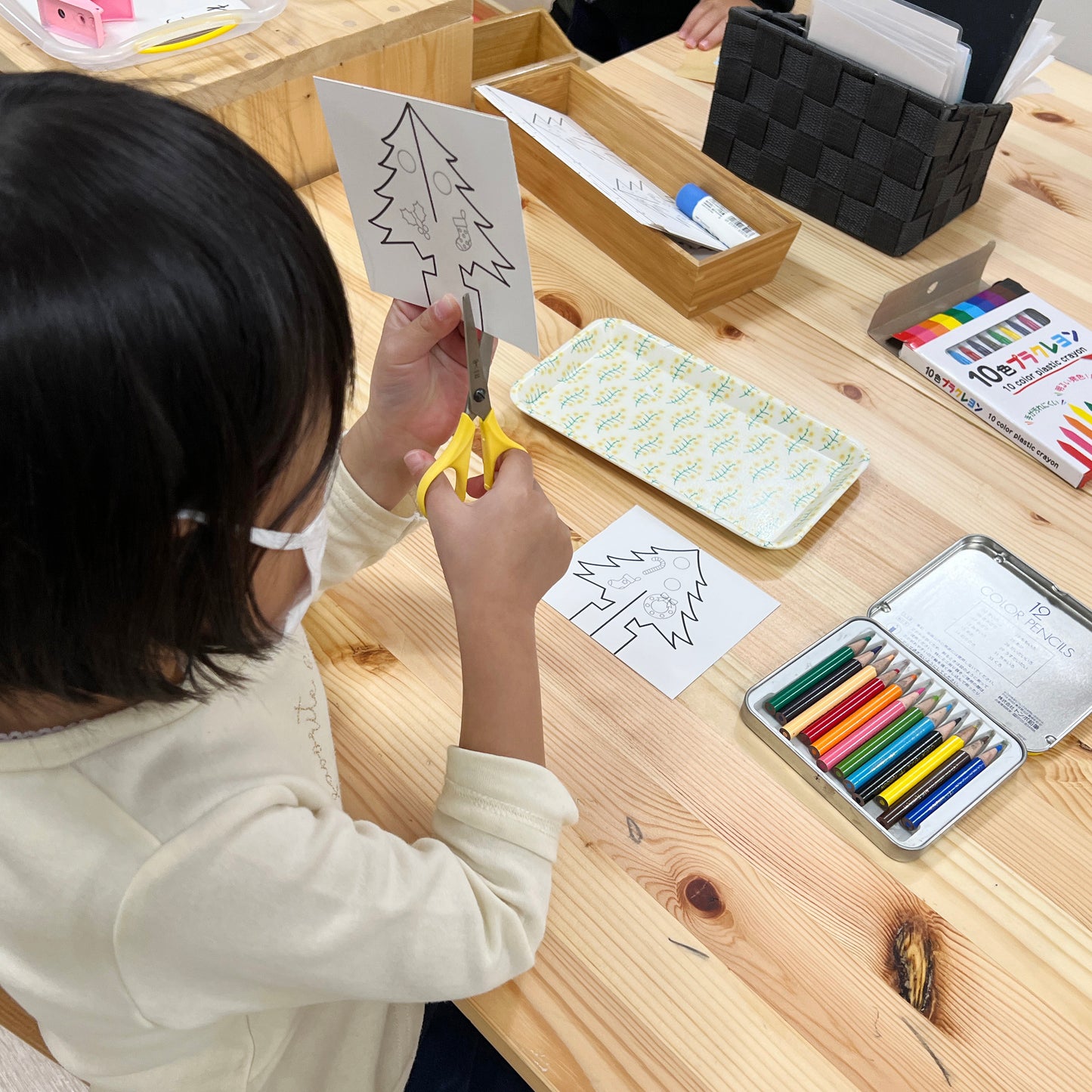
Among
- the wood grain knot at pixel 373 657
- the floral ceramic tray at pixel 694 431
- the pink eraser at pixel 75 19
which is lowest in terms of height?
the wood grain knot at pixel 373 657

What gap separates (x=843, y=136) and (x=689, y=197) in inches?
6.7

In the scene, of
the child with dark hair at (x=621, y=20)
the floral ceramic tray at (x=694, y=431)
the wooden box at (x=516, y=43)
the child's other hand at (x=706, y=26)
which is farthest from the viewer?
the child with dark hair at (x=621, y=20)

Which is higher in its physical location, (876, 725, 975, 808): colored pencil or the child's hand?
the child's hand

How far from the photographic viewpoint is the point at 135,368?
36cm

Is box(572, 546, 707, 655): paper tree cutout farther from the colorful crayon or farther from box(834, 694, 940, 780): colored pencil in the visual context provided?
the colorful crayon

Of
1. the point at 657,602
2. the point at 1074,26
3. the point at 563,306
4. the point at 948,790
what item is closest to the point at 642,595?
the point at 657,602

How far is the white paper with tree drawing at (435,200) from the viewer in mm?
578

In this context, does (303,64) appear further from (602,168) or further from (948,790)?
(948,790)

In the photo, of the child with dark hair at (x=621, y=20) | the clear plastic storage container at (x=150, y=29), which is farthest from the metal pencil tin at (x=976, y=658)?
the child with dark hair at (x=621, y=20)

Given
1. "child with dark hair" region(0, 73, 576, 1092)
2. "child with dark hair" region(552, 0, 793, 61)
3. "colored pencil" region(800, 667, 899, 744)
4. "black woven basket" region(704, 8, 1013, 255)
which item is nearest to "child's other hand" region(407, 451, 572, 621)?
"child with dark hair" region(0, 73, 576, 1092)

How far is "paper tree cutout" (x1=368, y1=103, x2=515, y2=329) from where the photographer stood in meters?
0.60

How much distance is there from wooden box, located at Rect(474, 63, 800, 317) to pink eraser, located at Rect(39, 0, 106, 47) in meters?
0.37

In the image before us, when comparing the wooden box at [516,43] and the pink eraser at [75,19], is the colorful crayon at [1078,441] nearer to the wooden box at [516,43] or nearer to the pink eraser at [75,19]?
the wooden box at [516,43]

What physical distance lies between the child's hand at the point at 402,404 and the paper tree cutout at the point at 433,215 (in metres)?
0.05
